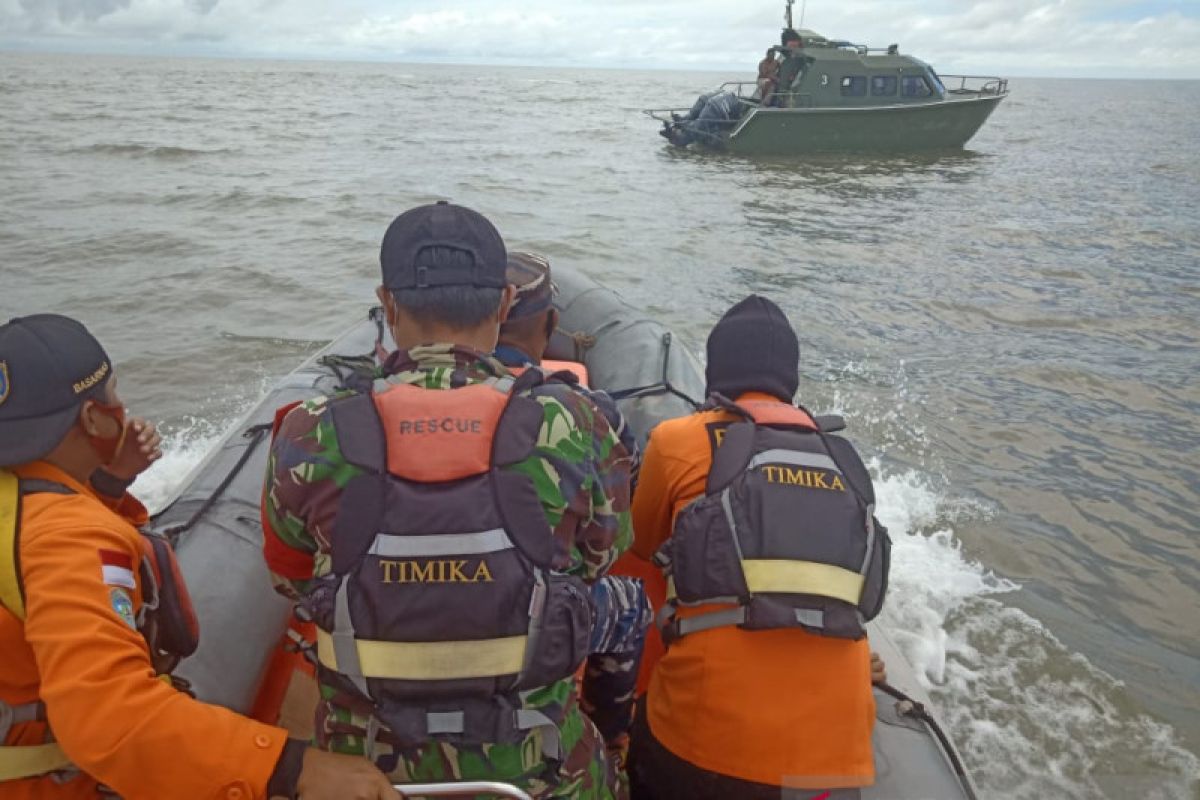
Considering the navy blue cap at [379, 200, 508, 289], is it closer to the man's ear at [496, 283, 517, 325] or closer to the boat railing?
the man's ear at [496, 283, 517, 325]

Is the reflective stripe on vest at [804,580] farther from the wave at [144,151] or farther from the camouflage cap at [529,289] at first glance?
the wave at [144,151]

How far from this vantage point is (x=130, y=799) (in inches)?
50.1

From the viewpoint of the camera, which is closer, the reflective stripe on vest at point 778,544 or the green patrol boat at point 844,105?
the reflective stripe on vest at point 778,544

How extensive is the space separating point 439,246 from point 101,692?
866 millimetres

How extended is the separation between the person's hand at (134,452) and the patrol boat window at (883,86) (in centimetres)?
2148

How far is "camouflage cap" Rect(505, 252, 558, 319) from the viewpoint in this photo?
2.67 metres

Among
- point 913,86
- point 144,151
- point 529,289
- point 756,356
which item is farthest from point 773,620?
point 913,86

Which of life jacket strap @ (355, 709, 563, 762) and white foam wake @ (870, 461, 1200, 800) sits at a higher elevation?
life jacket strap @ (355, 709, 563, 762)

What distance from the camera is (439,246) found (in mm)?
1577

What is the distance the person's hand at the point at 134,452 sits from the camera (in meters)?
1.78

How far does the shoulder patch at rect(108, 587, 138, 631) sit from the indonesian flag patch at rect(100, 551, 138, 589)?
0.01 meters

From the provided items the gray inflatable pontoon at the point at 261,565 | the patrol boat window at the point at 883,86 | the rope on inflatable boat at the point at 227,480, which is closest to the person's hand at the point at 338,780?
the gray inflatable pontoon at the point at 261,565

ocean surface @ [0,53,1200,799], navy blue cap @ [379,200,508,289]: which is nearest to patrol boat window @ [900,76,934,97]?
ocean surface @ [0,53,1200,799]

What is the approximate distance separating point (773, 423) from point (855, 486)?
226 millimetres
